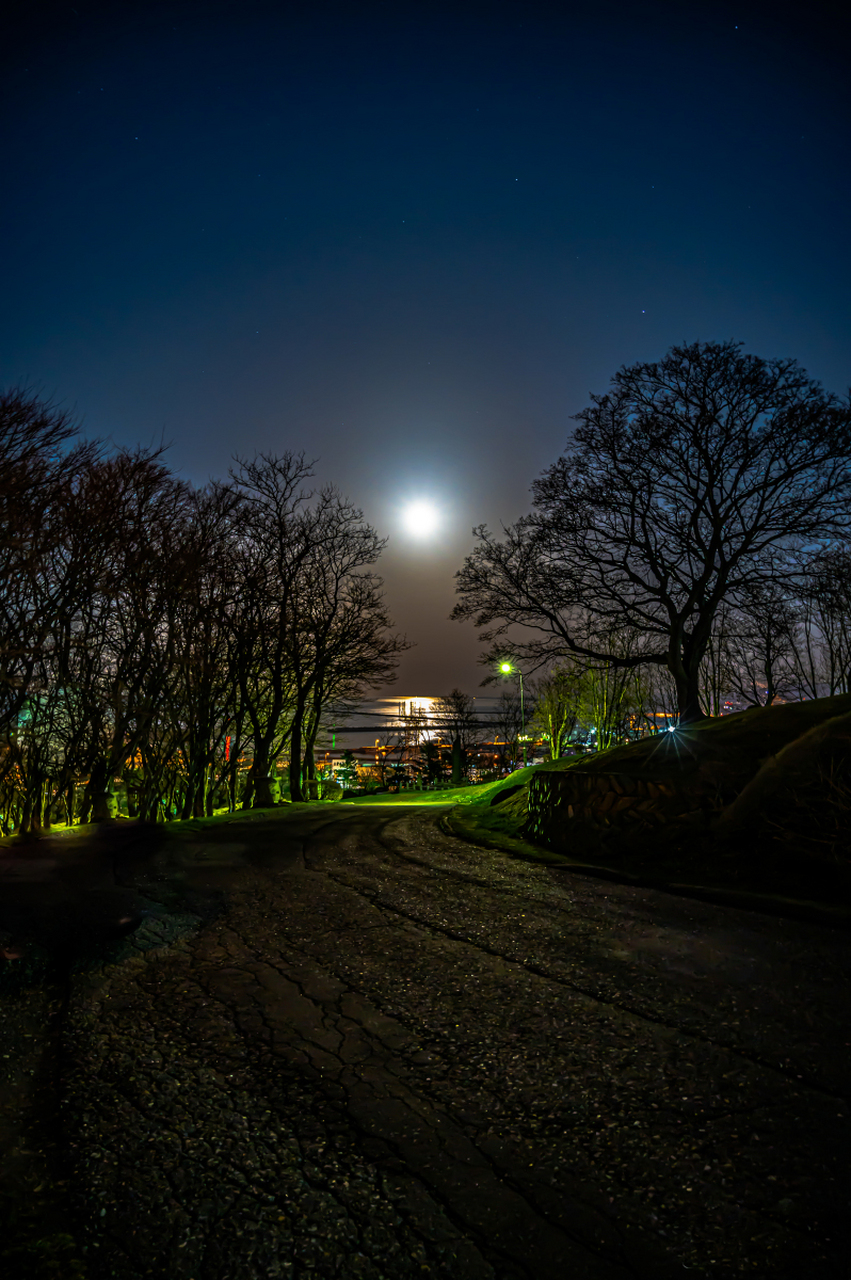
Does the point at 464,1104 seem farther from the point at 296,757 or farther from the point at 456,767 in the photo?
the point at 456,767

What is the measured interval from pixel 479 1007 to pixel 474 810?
10685 mm

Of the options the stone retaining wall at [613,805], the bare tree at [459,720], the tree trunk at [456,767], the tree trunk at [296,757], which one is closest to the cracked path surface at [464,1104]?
the stone retaining wall at [613,805]

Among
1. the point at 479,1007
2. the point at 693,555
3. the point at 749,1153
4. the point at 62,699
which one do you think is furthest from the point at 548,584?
the point at 749,1153

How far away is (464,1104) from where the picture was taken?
3.03 m

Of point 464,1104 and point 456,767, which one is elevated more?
point 456,767

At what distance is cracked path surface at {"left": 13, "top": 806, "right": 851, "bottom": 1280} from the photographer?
7.25 ft

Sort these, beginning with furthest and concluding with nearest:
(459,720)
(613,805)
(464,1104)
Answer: (459,720)
(613,805)
(464,1104)

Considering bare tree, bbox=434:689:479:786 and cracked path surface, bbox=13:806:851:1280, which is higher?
bare tree, bbox=434:689:479:786

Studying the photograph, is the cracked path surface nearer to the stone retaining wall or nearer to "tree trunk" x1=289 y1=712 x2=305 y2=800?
the stone retaining wall

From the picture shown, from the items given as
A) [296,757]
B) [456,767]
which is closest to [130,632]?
[296,757]

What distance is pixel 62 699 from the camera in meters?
14.2

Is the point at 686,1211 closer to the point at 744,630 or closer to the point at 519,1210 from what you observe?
the point at 519,1210

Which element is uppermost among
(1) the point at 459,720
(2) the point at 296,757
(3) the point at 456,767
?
(1) the point at 459,720

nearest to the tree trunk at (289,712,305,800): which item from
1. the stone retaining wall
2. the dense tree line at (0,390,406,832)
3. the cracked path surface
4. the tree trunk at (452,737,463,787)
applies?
the dense tree line at (0,390,406,832)
